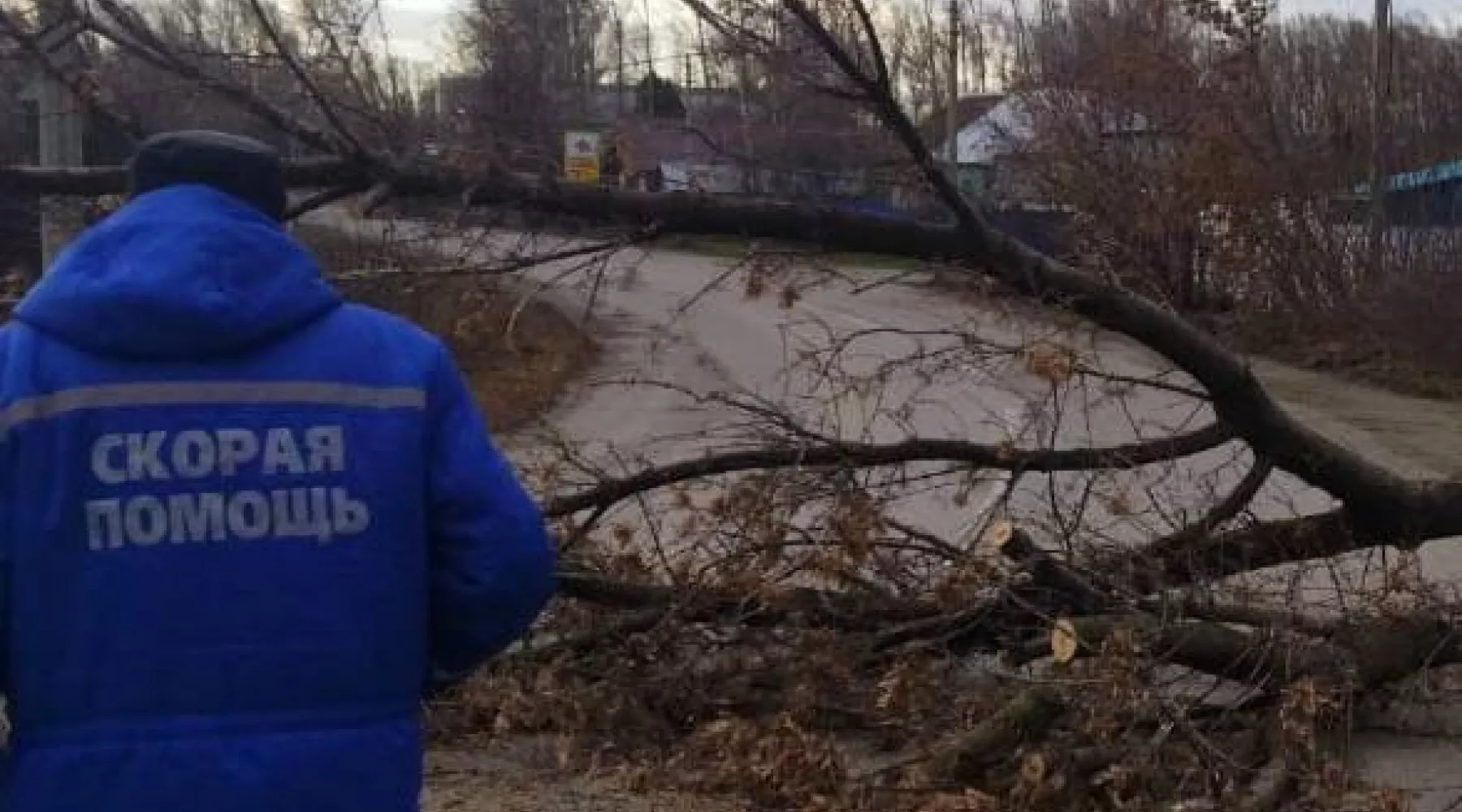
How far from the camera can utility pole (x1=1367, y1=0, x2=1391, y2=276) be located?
2236 centimetres

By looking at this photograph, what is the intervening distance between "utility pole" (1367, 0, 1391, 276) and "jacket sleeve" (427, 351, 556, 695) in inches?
830

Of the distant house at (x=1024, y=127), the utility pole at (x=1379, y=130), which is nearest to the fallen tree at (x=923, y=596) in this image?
the distant house at (x=1024, y=127)

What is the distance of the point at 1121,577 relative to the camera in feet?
16.5

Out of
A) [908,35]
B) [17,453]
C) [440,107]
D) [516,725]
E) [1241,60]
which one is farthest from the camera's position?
[1241,60]

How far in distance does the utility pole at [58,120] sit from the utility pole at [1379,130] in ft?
60.7

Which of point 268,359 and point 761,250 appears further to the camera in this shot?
point 761,250

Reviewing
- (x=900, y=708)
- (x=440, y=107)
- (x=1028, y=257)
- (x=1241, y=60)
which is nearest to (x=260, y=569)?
(x=440, y=107)

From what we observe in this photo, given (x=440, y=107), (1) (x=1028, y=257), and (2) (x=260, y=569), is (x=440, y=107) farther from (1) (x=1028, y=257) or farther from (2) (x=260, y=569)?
(2) (x=260, y=569)

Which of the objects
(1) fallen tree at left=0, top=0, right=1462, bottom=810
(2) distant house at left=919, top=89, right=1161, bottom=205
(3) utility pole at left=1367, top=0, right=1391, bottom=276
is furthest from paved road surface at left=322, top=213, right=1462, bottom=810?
(3) utility pole at left=1367, top=0, right=1391, bottom=276

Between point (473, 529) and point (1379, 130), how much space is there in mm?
23720

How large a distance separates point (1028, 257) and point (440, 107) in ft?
5.24

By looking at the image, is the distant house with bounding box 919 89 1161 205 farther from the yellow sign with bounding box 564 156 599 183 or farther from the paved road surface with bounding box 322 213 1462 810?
the yellow sign with bounding box 564 156 599 183

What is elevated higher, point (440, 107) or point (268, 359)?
point (440, 107)

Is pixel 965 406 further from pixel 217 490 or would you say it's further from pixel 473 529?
pixel 217 490
